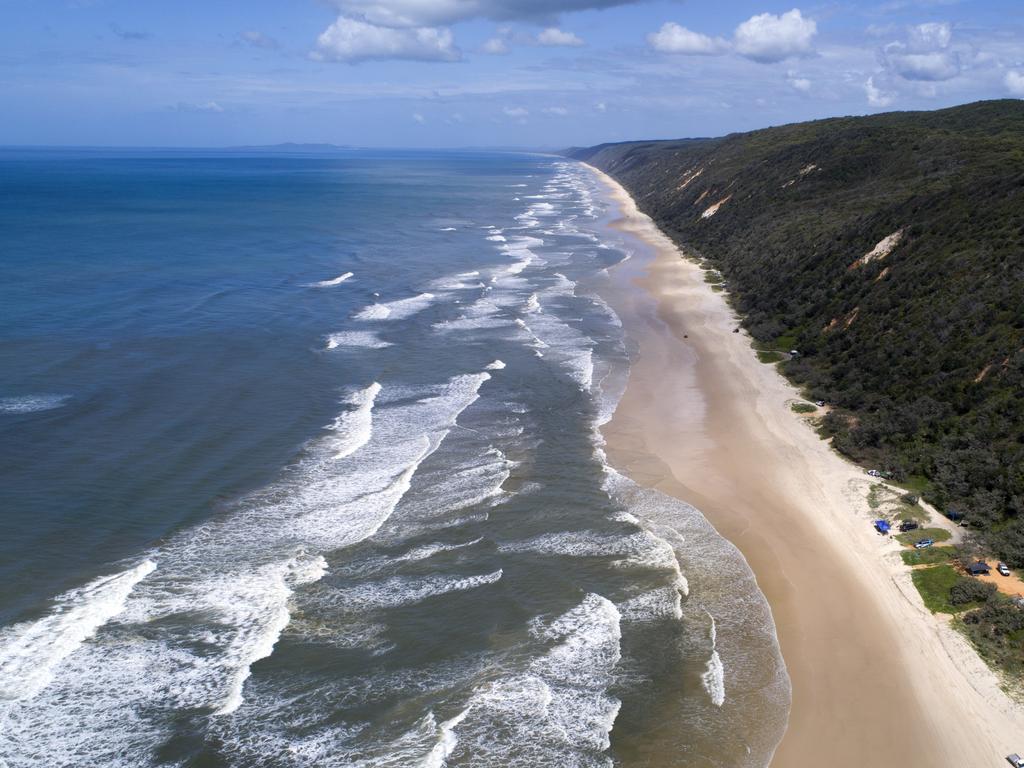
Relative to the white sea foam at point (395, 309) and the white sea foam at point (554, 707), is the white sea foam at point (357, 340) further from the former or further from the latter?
the white sea foam at point (554, 707)

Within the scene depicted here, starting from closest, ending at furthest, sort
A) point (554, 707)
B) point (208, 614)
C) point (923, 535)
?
1. point (554, 707)
2. point (208, 614)
3. point (923, 535)

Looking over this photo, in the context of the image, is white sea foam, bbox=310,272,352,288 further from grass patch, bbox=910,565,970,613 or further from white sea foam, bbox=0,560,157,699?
grass patch, bbox=910,565,970,613

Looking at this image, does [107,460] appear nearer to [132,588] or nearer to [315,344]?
[132,588]

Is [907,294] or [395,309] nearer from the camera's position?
[907,294]

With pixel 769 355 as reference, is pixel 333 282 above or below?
above

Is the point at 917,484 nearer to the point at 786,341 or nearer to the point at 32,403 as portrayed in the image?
the point at 786,341

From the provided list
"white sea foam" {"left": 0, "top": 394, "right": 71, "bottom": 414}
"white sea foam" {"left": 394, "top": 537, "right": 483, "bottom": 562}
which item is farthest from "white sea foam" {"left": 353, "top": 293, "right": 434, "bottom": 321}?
"white sea foam" {"left": 394, "top": 537, "right": 483, "bottom": 562}

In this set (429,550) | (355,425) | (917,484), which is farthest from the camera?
(355,425)

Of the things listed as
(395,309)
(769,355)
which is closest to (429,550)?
(769,355)
